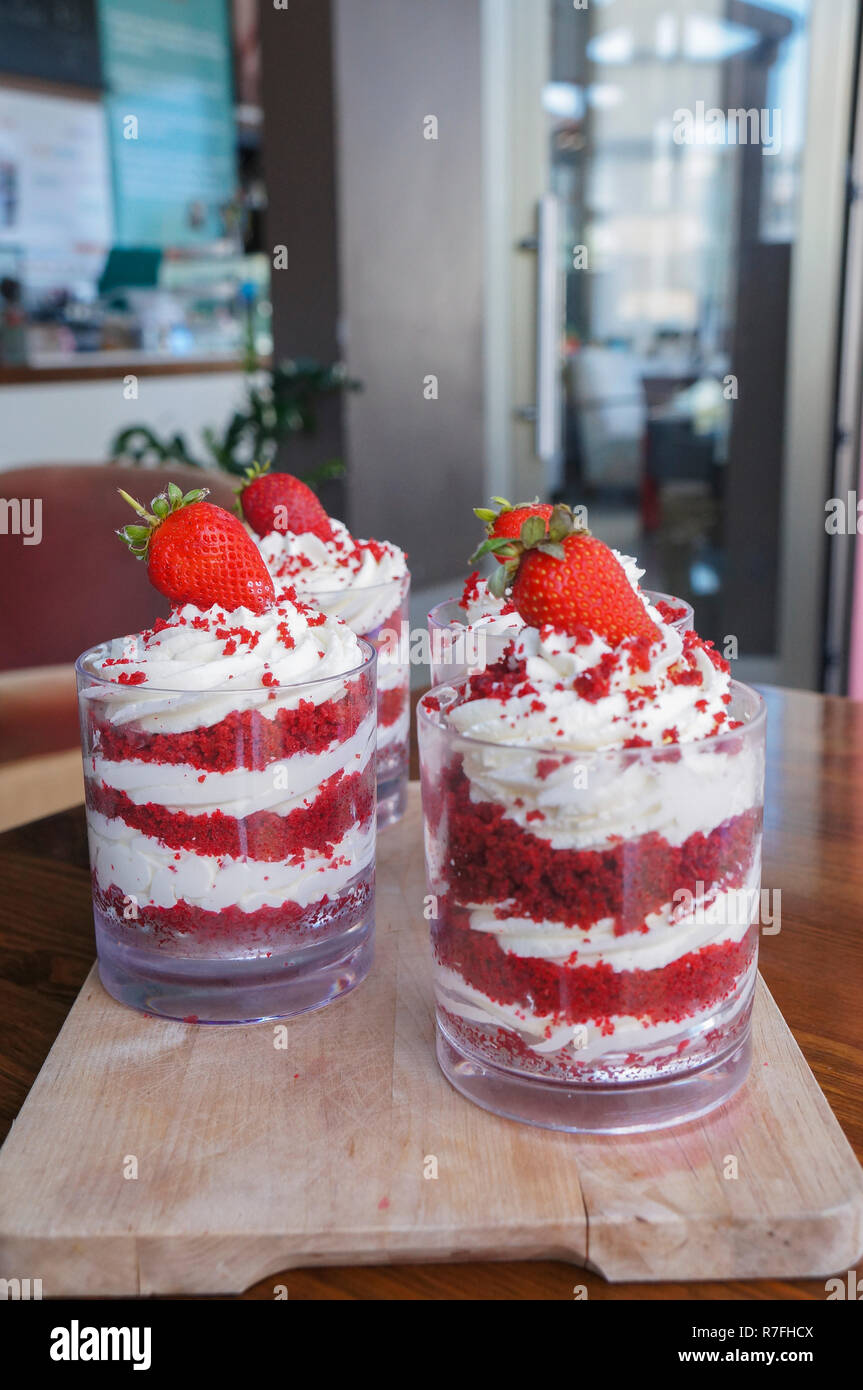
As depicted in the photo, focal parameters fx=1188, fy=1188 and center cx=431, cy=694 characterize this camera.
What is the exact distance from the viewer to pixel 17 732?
220 centimetres

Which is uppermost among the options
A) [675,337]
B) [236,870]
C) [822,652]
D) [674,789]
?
[675,337]

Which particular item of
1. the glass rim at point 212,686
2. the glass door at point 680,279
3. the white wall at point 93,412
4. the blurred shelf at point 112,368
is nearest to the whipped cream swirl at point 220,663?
the glass rim at point 212,686

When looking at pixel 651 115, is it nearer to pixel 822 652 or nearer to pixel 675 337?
pixel 675 337

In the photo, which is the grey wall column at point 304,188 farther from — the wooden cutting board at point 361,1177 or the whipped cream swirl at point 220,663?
the wooden cutting board at point 361,1177

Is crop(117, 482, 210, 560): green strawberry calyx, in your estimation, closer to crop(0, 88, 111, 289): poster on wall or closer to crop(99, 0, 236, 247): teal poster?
crop(0, 88, 111, 289): poster on wall

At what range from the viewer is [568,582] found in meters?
0.73

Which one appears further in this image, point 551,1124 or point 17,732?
point 17,732

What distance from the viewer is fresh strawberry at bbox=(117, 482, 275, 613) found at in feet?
2.92

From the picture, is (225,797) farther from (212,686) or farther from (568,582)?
(568,582)

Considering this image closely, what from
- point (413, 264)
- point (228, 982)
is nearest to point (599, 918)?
point (228, 982)

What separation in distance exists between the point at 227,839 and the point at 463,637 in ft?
1.00

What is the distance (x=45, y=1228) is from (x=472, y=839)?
1.02 ft
